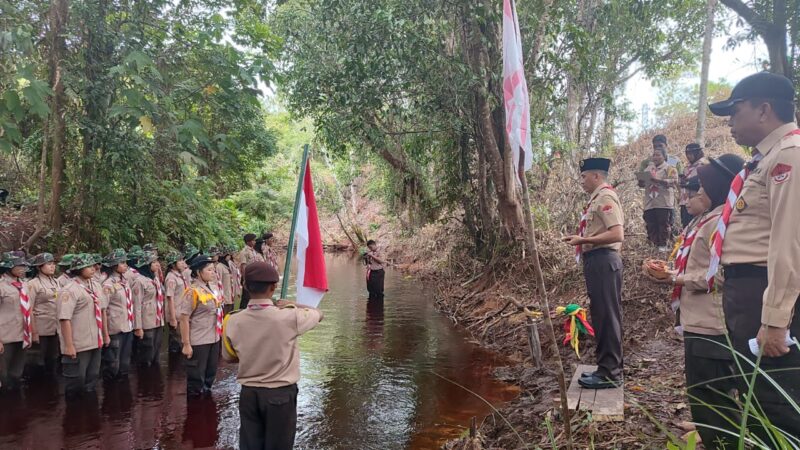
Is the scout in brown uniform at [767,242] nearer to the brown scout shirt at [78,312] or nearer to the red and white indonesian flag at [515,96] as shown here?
the red and white indonesian flag at [515,96]

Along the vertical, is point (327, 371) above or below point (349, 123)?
below

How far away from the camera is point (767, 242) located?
258cm

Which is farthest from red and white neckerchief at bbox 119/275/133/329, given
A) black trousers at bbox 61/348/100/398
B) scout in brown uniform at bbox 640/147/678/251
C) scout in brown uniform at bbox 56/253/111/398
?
scout in brown uniform at bbox 640/147/678/251

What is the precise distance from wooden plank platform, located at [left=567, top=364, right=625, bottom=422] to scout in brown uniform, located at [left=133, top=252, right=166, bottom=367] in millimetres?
6274

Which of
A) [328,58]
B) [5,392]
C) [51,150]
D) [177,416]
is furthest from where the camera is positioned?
[328,58]

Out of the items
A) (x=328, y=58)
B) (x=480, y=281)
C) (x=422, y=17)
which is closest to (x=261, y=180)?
(x=328, y=58)

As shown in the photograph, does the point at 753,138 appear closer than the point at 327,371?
Yes

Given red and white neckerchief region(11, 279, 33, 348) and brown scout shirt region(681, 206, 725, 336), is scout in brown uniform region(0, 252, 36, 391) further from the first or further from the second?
brown scout shirt region(681, 206, 725, 336)

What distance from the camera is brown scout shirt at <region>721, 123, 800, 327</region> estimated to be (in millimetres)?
2326

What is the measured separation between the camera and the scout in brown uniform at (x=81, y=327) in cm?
666

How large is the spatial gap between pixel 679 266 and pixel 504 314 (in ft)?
21.6

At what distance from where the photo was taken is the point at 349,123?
11.1 meters

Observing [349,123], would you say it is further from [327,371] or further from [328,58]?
[327,371]

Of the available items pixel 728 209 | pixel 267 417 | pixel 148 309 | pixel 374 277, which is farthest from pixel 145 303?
pixel 728 209
